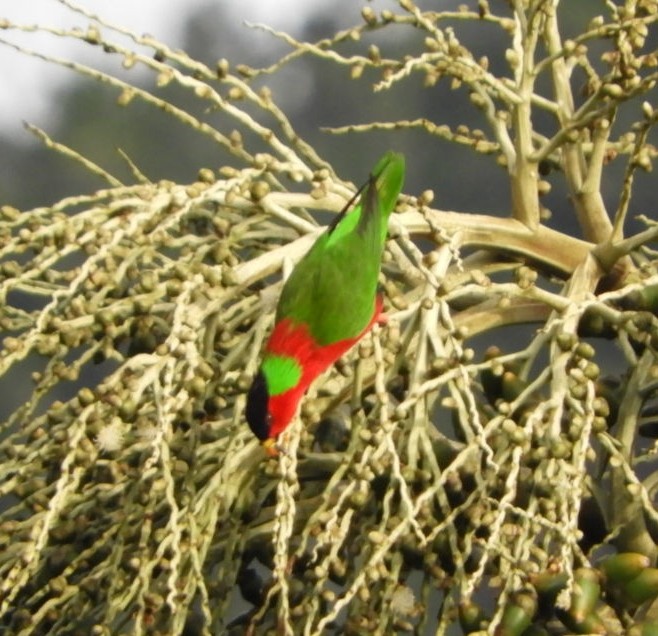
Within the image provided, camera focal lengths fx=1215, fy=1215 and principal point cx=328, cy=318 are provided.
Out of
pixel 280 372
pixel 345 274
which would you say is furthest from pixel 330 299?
pixel 280 372

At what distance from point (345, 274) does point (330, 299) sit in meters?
0.03

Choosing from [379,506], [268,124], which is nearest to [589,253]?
[379,506]

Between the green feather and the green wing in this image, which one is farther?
the green wing

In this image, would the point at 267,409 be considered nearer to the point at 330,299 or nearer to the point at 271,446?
the point at 271,446

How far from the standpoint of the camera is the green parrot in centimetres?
110

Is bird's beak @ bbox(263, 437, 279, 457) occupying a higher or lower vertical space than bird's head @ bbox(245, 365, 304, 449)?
lower

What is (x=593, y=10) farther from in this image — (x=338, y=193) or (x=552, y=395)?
(x=552, y=395)

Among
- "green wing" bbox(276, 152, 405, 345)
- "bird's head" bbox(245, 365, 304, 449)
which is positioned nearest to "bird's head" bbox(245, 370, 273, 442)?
"bird's head" bbox(245, 365, 304, 449)

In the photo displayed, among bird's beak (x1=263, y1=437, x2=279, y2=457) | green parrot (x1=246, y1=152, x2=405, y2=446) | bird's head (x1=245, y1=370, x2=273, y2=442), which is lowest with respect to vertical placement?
bird's beak (x1=263, y1=437, x2=279, y2=457)

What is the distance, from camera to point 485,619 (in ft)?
3.24

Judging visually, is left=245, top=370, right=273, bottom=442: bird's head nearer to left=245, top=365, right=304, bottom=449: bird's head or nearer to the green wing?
left=245, top=365, right=304, bottom=449: bird's head

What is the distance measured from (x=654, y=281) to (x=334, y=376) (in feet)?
1.06

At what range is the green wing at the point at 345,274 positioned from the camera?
117 centimetres

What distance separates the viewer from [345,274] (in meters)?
1.20
